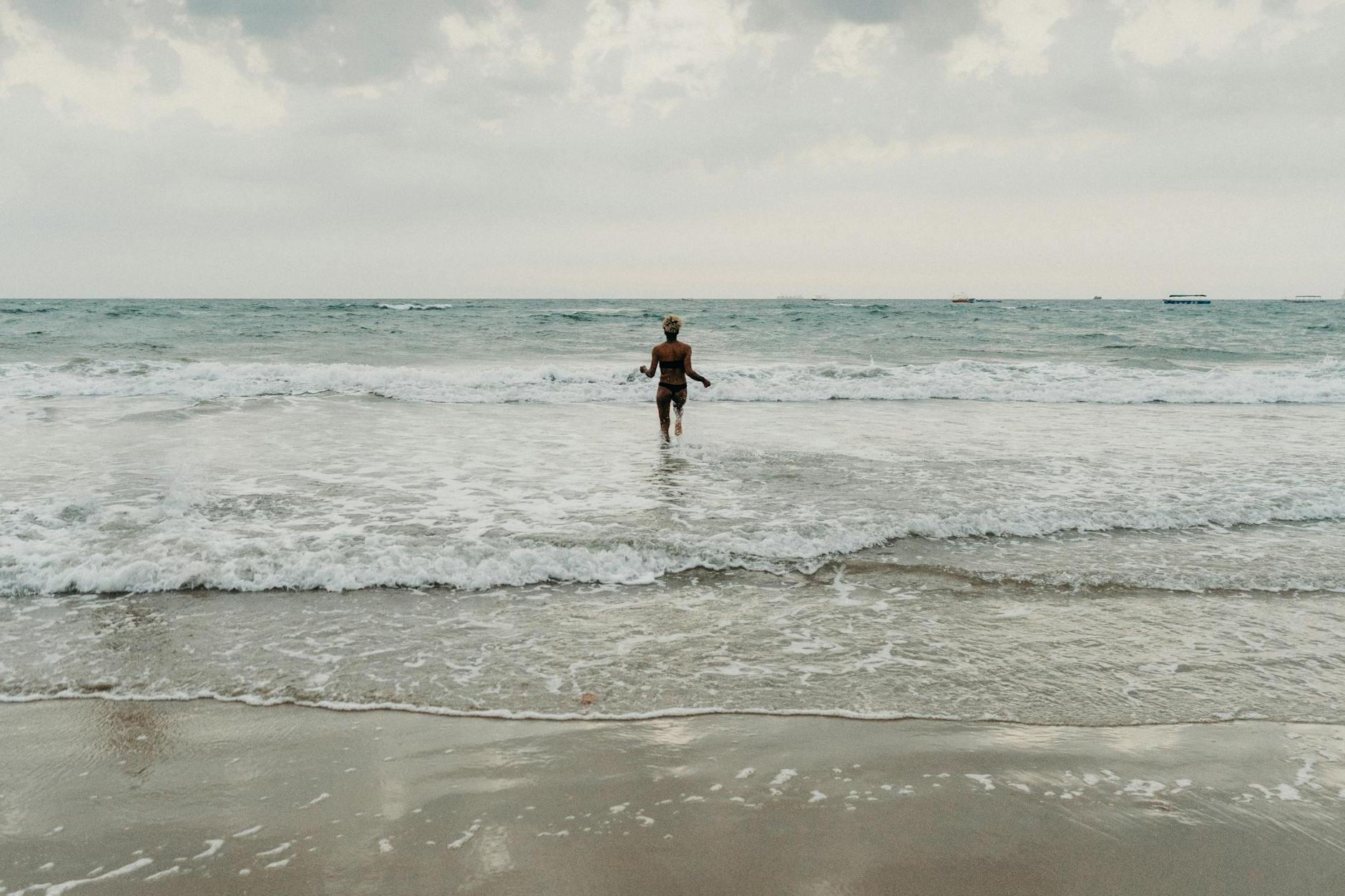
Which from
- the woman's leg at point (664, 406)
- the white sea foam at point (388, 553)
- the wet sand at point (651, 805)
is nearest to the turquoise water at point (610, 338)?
the woman's leg at point (664, 406)

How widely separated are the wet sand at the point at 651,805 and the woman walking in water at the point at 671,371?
25.3 feet

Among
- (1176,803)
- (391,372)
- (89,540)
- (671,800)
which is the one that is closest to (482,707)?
(671,800)

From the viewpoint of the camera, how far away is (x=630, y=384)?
18.1m

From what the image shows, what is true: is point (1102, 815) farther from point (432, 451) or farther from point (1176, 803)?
point (432, 451)

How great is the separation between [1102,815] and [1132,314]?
7286 centimetres

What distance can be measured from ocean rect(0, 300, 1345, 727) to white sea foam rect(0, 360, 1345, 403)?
2.24 m

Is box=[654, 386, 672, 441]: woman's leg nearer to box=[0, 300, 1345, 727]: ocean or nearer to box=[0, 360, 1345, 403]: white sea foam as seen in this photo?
box=[0, 300, 1345, 727]: ocean

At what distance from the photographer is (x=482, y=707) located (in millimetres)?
3682

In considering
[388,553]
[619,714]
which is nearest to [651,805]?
[619,714]

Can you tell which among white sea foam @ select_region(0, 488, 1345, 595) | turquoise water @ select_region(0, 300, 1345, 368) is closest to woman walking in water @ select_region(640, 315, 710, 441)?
white sea foam @ select_region(0, 488, 1345, 595)

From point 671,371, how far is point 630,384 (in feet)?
23.1

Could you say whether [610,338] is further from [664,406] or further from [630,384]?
[664,406]

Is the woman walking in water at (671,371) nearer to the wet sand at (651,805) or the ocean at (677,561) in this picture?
the ocean at (677,561)

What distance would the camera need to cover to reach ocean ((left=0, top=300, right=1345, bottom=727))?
12.9 ft
